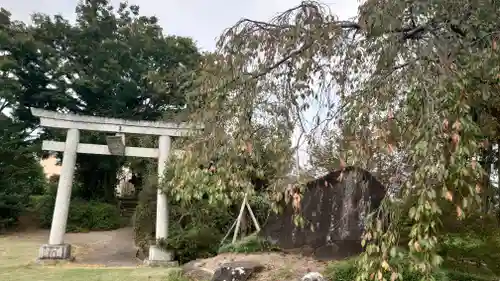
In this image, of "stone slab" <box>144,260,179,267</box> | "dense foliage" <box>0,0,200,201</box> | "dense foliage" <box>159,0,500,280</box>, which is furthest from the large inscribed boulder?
"dense foliage" <box>0,0,200,201</box>

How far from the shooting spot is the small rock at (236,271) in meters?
5.38

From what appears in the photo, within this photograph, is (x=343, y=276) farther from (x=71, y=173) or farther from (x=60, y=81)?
(x=60, y=81)

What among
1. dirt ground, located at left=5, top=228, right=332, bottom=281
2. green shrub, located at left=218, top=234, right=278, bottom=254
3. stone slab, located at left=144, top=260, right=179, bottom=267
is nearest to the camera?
dirt ground, located at left=5, top=228, right=332, bottom=281

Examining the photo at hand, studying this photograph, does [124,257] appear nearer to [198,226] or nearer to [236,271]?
[198,226]

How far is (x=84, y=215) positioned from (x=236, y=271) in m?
12.5

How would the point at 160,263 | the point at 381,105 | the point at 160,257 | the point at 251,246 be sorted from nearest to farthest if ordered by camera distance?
the point at 381,105, the point at 251,246, the point at 160,263, the point at 160,257

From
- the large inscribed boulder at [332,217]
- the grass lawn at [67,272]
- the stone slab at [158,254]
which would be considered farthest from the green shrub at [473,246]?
the stone slab at [158,254]

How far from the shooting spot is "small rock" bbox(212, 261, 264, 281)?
212 inches

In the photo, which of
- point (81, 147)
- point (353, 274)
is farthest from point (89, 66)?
point (353, 274)

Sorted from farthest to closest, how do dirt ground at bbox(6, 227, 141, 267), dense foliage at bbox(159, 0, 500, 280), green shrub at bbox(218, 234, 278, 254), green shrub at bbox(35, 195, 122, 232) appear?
green shrub at bbox(35, 195, 122, 232)
dirt ground at bbox(6, 227, 141, 267)
green shrub at bbox(218, 234, 278, 254)
dense foliage at bbox(159, 0, 500, 280)

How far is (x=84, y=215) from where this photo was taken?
16.5 metres

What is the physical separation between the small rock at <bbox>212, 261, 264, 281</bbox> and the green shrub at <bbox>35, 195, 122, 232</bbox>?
11.8 metres

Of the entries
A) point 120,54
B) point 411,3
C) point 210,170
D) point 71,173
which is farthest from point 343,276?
point 120,54

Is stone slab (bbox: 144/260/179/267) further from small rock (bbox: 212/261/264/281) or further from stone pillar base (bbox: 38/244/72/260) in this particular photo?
small rock (bbox: 212/261/264/281)
